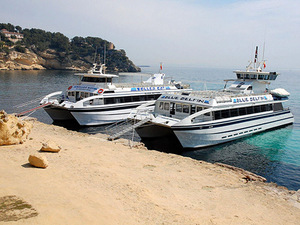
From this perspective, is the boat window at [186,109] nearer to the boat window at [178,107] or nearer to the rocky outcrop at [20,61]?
the boat window at [178,107]

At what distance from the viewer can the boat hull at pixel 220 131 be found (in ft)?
61.7

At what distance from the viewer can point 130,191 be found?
→ 9.57m

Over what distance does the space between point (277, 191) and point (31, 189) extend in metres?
10.3

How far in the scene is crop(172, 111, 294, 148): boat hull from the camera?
741 inches

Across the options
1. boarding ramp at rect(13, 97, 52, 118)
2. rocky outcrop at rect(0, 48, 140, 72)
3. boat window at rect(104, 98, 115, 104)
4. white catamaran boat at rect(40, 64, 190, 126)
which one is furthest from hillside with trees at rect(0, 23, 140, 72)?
boat window at rect(104, 98, 115, 104)

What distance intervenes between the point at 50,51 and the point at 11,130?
10586cm

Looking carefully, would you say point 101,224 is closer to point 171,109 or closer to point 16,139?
point 16,139

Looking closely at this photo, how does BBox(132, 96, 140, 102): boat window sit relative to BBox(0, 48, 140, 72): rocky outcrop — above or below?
below

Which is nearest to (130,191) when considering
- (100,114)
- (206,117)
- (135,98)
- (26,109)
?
(206,117)

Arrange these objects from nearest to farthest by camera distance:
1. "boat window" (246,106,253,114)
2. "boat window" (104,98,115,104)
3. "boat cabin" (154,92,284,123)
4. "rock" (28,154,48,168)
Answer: "rock" (28,154,48,168) < "boat cabin" (154,92,284,123) < "boat window" (246,106,253,114) < "boat window" (104,98,115,104)

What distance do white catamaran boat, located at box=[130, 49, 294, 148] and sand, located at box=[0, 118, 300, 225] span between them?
4.27m

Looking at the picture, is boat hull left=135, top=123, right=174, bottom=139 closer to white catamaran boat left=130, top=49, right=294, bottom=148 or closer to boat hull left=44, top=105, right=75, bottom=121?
white catamaran boat left=130, top=49, right=294, bottom=148

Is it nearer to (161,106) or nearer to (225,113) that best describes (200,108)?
(225,113)

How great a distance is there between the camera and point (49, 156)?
39.8 feet
